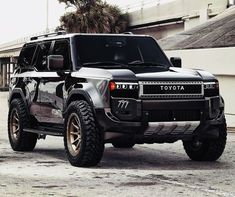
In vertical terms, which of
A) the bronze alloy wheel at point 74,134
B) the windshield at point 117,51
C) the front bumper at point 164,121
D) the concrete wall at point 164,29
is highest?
the concrete wall at point 164,29

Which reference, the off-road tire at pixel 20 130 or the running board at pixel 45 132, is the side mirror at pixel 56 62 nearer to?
the running board at pixel 45 132

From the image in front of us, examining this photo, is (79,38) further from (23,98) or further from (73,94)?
(23,98)

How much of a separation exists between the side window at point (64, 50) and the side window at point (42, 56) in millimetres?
338

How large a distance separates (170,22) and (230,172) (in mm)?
36184

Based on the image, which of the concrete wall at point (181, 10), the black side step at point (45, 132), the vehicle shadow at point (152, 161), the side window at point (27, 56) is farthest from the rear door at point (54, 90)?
the concrete wall at point (181, 10)

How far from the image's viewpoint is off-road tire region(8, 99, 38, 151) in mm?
11188

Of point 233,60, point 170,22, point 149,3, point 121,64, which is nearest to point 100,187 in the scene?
point 121,64

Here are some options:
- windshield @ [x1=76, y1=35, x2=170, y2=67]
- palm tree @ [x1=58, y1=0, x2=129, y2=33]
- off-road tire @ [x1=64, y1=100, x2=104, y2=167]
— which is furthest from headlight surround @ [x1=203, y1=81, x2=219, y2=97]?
palm tree @ [x1=58, y1=0, x2=129, y2=33]

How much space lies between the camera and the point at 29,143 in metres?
11.4

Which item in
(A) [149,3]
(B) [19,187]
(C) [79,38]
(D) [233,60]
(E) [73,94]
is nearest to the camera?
(B) [19,187]

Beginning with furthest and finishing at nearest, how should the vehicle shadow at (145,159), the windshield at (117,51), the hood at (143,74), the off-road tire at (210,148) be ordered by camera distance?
the windshield at (117,51) → the off-road tire at (210,148) → the vehicle shadow at (145,159) → the hood at (143,74)

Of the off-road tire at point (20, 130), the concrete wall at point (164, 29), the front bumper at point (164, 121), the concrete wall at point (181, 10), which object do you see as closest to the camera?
the front bumper at point (164, 121)

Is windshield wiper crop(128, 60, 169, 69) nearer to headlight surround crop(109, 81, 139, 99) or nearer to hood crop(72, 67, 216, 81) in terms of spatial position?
hood crop(72, 67, 216, 81)

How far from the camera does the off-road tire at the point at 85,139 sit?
8.72 metres
